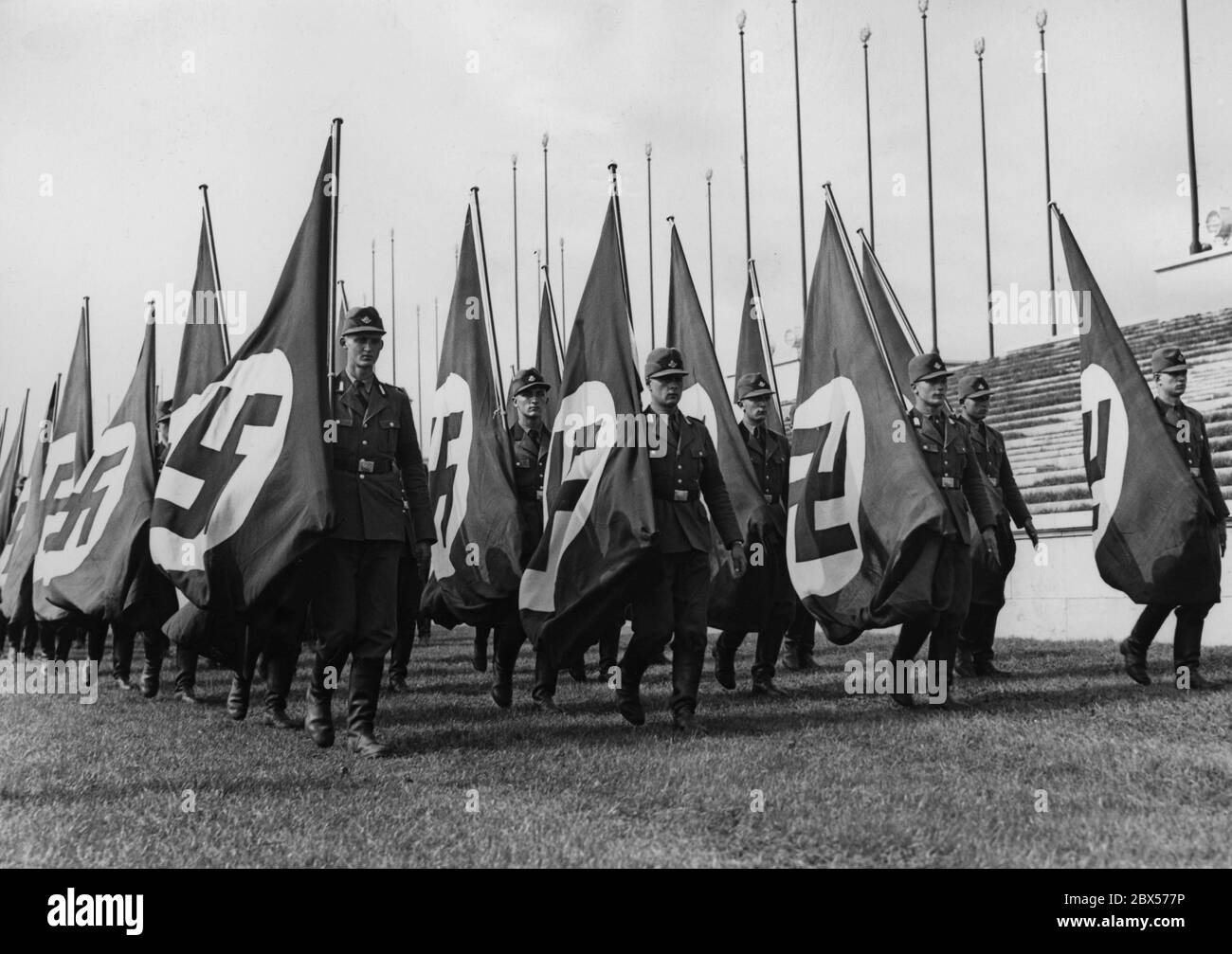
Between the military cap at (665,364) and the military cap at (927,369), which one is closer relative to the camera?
the military cap at (665,364)

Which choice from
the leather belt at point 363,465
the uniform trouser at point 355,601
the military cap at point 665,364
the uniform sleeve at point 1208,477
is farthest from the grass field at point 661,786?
the military cap at point 665,364

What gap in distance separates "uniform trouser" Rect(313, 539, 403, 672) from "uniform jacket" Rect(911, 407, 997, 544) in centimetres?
366

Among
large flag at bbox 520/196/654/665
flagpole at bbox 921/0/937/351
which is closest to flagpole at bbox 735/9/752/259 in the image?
flagpole at bbox 921/0/937/351

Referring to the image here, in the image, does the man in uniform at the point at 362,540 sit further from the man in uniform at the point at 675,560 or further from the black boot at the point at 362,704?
the man in uniform at the point at 675,560

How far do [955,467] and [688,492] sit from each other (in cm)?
210

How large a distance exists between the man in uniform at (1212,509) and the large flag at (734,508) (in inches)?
101

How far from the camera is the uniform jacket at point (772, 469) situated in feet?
32.5

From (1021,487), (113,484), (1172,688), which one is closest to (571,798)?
(1172,688)

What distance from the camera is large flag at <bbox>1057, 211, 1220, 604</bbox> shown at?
27.6 ft

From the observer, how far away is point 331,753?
7.00m

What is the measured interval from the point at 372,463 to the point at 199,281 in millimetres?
3713

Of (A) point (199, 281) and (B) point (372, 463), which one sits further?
(A) point (199, 281)
